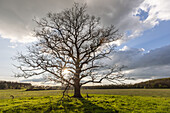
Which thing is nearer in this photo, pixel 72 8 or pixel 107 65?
pixel 107 65

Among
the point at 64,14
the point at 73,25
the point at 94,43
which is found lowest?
the point at 94,43

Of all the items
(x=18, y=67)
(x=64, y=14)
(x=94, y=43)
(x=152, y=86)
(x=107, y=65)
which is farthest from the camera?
(x=152, y=86)

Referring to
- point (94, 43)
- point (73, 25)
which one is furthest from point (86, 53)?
point (73, 25)

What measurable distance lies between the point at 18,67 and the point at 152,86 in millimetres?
61830

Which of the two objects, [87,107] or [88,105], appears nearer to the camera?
[87,107]

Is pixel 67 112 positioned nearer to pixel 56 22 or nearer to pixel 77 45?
pixel 77 45

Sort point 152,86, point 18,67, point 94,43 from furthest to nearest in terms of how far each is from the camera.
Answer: point 152,86, point 94,43, point 18,67

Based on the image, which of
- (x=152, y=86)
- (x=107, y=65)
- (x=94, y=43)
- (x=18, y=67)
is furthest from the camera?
(x=152, y=86)

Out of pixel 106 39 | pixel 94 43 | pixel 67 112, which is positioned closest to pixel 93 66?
pixel 94 43

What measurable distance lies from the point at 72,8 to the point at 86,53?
9.15 m

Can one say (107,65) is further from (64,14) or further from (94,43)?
(64,14)

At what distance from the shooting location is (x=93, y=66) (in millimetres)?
19922

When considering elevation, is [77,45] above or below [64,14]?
below

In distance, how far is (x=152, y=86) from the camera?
57438mm
